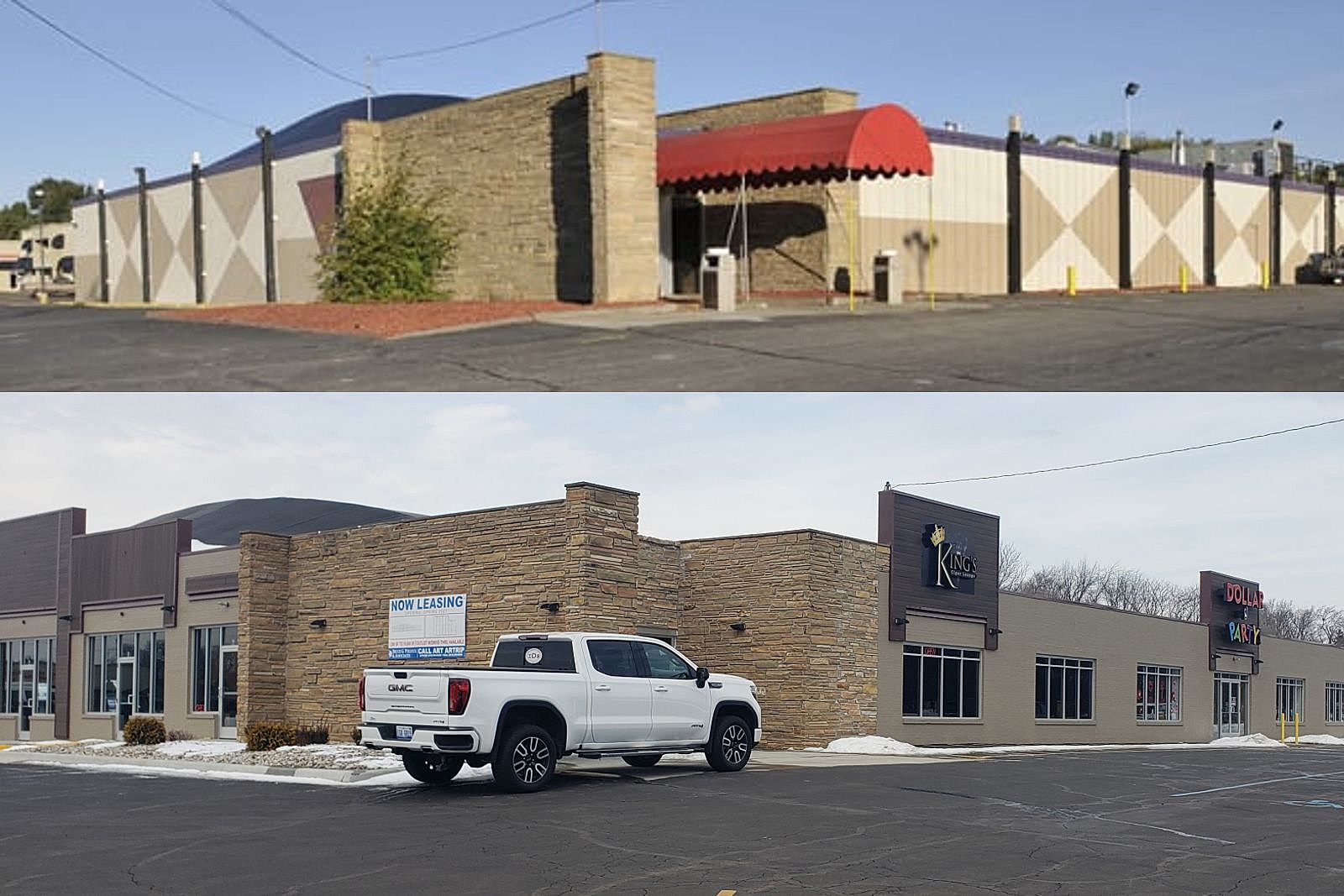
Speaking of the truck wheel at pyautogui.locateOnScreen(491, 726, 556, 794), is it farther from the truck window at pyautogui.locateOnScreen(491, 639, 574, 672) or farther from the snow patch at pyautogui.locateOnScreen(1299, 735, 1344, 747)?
the snow patch at pyautogui.locateOnScreen(1299, 735, 1344, 747)

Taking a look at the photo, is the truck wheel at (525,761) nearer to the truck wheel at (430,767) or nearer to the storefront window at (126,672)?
the truck wheel at (430,767)

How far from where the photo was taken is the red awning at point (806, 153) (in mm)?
31703

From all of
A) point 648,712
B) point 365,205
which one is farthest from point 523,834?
point 365,205

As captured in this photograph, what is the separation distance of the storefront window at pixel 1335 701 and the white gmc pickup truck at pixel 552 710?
46486 millimetres

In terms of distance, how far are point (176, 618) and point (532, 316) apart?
Answer: 11.0 m

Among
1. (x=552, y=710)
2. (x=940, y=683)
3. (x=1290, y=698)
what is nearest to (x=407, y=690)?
(x=552, y=710)

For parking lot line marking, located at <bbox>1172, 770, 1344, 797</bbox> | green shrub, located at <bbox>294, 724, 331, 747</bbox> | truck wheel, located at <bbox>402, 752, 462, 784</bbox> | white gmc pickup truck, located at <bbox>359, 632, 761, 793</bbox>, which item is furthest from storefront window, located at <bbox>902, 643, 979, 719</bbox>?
truck wheel, located at <bbox>402, 752, 462, 784</bbox>

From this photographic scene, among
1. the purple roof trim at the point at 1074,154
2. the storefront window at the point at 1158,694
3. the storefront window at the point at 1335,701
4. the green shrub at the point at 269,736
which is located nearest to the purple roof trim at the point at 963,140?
the purple roof trim at the point at 1074,154

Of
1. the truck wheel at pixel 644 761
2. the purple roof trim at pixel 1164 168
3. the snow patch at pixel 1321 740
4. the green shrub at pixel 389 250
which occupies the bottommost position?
the snow patch at pixel 1321 740

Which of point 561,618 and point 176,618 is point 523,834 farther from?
point 176,618

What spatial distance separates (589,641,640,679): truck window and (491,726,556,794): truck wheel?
4.42 feet

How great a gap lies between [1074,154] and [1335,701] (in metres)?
28.1

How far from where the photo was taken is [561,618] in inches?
946

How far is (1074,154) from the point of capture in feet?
148
